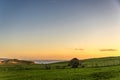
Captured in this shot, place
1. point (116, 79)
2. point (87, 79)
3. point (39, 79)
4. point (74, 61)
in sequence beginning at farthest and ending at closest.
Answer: point (74, 61)
point (39, 79)
point (87, 79)
point (116, 79)

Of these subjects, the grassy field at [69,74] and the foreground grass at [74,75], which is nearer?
the foreground grass at [74,75]

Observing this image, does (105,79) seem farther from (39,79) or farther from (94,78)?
(39,79)

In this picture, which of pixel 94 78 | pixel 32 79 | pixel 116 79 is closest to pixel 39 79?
pixel 32 79

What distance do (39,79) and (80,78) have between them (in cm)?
744

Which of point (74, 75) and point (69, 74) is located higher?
point (69, 74)

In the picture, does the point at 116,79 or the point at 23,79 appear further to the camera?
the point at 23,79

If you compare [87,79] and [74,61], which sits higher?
[74,61]

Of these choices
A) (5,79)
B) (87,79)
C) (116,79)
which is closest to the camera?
(116,79)

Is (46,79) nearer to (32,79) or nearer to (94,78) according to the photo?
(32,79)

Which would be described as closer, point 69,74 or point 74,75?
point 74,75

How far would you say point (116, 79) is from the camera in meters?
45.4

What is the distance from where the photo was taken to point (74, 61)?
9862cm

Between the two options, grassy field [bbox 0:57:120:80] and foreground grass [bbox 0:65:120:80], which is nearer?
foreground grass [bbox 0:65:120:80]

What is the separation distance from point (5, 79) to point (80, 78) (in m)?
16.4
